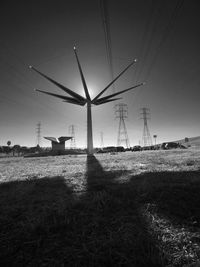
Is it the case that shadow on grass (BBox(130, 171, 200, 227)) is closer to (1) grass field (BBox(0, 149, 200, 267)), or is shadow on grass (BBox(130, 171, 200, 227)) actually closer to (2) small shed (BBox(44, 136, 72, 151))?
(1) grass field (BBox(0, 149, 200, 267))

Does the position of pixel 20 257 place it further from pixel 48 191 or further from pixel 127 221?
pixel 48 191

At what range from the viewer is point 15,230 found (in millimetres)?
2309

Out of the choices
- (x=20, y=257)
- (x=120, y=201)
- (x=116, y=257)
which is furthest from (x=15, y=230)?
(x=120, y=201)

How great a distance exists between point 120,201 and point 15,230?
202 cm

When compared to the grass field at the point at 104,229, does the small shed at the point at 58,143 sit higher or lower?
higher

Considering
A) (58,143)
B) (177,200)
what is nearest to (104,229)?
(177,200)

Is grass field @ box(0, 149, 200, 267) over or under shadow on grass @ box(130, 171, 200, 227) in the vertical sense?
under

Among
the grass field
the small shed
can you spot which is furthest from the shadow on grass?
the small shed

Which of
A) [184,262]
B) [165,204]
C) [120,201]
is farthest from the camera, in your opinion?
[120,201]

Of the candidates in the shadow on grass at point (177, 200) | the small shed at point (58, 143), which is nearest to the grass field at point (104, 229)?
the shadow on grass at point (177, 200)

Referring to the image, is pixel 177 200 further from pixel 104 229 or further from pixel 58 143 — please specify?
pixel 58 143

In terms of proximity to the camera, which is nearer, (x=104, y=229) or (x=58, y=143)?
(x=104, y=229)

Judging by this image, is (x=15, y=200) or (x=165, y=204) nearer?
(x=165, y=204)

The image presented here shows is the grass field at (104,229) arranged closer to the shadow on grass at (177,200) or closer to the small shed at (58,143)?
the shadow on grass at (177,200)
